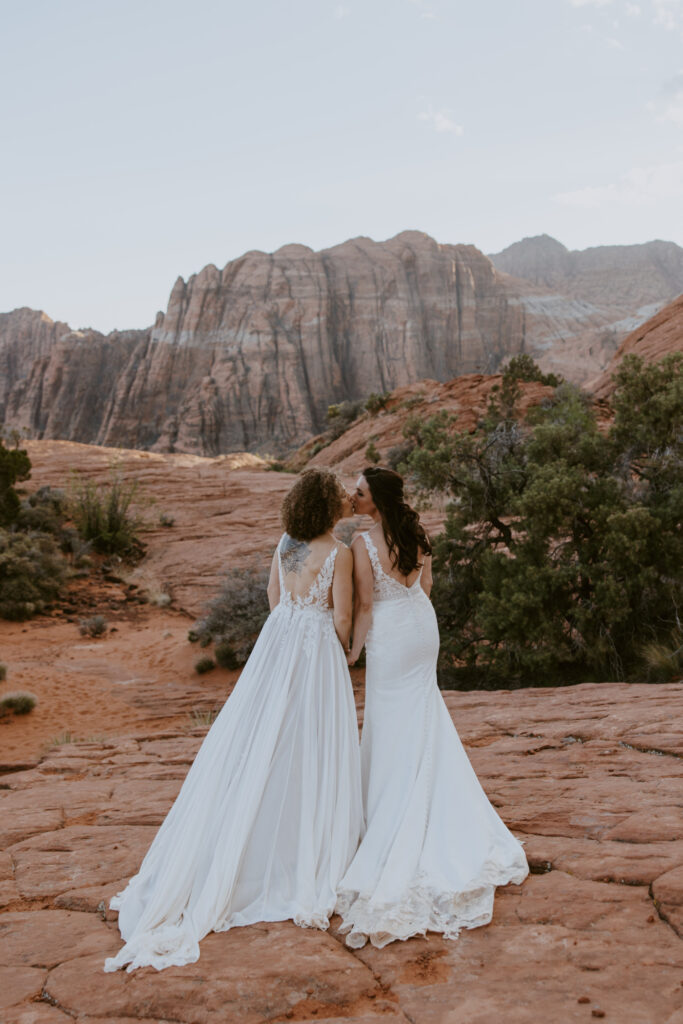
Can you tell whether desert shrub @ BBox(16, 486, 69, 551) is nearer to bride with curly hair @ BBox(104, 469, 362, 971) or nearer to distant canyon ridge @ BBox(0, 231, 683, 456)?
bride with curly hair @ BBox(104, 469, 362, 971)

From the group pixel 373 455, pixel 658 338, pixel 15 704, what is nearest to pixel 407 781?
pixel 15 704

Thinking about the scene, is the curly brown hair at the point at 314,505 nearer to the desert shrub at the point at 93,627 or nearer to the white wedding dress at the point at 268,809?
the white wedding dress at the point at 268,809

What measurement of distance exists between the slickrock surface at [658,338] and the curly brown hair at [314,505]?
55.8 feet

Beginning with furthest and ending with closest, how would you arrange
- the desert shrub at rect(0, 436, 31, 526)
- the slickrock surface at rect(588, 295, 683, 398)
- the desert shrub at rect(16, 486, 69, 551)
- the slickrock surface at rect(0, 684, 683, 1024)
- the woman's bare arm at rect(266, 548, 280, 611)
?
the slickrock surface at rect(588, 295, 683, 398) < the desert shrub at rect(16, 486, 69, 551) < the desert shrub at rect(0, 436, 31, 526) < the woman's bare arm at rect(266, 548, 280, 611) < the slickrock surface at rect(0, 684, 683, 1024)

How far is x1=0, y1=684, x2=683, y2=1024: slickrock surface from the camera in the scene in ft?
7.25

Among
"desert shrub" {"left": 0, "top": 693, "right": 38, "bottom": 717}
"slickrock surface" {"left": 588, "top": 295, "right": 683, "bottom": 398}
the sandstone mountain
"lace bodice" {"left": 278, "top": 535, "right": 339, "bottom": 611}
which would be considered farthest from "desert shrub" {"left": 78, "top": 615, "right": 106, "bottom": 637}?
the sandstone mountain

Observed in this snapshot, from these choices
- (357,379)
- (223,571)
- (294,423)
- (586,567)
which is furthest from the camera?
(357,379)

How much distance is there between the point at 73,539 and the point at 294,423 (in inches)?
1810

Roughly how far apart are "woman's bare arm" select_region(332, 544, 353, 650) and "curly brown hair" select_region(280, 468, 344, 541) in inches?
6.3

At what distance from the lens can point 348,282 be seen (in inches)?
2685

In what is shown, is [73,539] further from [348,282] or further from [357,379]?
[348,282]

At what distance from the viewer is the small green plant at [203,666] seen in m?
10.4

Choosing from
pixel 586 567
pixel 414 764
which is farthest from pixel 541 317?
pixel 414 764

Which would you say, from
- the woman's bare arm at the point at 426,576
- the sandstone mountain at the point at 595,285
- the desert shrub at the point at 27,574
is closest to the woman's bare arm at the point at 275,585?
the woman's bare arm at the point at 426,576
